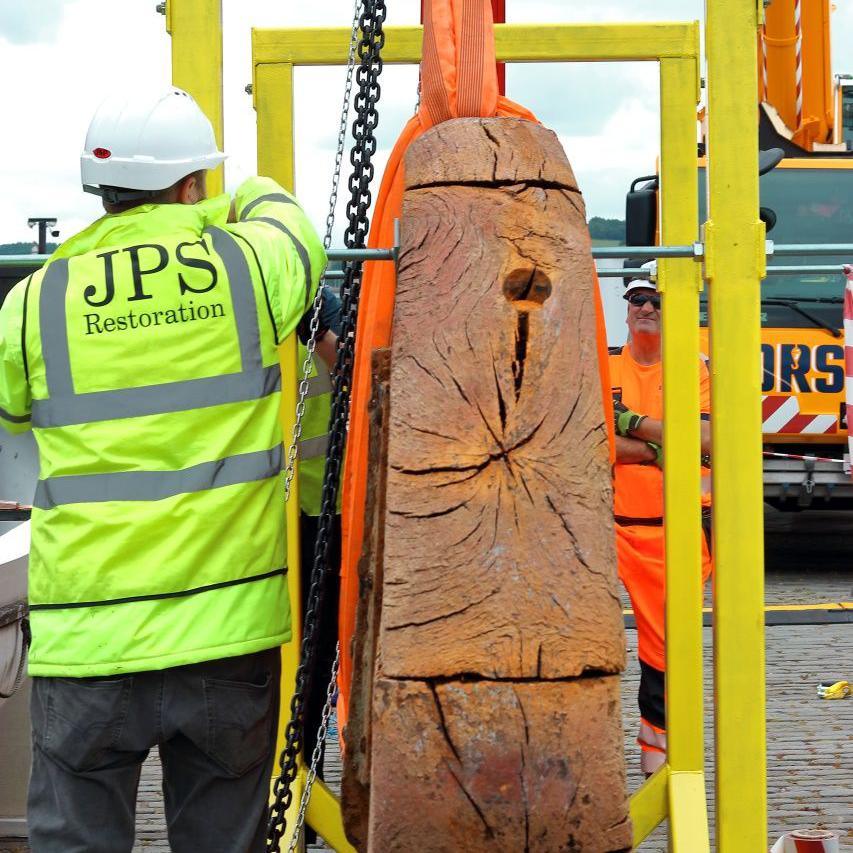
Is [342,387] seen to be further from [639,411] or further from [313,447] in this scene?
[639,411]

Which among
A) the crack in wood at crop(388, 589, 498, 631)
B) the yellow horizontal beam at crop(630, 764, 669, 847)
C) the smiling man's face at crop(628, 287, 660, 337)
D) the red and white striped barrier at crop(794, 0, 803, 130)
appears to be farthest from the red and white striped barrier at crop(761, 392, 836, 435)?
the crack in wood at crop(388, 589, 498, 631)

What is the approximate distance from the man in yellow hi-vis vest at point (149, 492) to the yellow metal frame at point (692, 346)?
26.8 inches

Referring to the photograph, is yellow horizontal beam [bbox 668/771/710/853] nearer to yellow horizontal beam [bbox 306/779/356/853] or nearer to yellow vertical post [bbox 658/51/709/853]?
yellow vertical post [bbox 658/51/709/853]

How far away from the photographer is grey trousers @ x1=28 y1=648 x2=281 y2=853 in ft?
8.19

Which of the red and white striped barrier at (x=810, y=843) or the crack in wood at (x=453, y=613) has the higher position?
the crack in wood at (x=453, y=613)

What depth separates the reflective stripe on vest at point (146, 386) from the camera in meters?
2.47

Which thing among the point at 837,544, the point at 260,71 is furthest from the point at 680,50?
the point at 837,544

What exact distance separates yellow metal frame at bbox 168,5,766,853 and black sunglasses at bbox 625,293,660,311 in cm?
Result: 170

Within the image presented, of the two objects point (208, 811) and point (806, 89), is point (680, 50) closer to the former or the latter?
point (208, 811)

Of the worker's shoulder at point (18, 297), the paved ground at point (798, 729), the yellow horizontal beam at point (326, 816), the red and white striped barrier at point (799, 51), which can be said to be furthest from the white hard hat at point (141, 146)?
the red and white striped barrier at point (799, 51)

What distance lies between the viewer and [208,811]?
262 centimetres

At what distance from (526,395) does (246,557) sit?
72 centimetres

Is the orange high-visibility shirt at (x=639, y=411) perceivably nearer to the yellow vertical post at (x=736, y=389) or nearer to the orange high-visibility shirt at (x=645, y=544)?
the orange high-visibility shirt at (x=645, y=544)

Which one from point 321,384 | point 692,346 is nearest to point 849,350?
point 692,346
